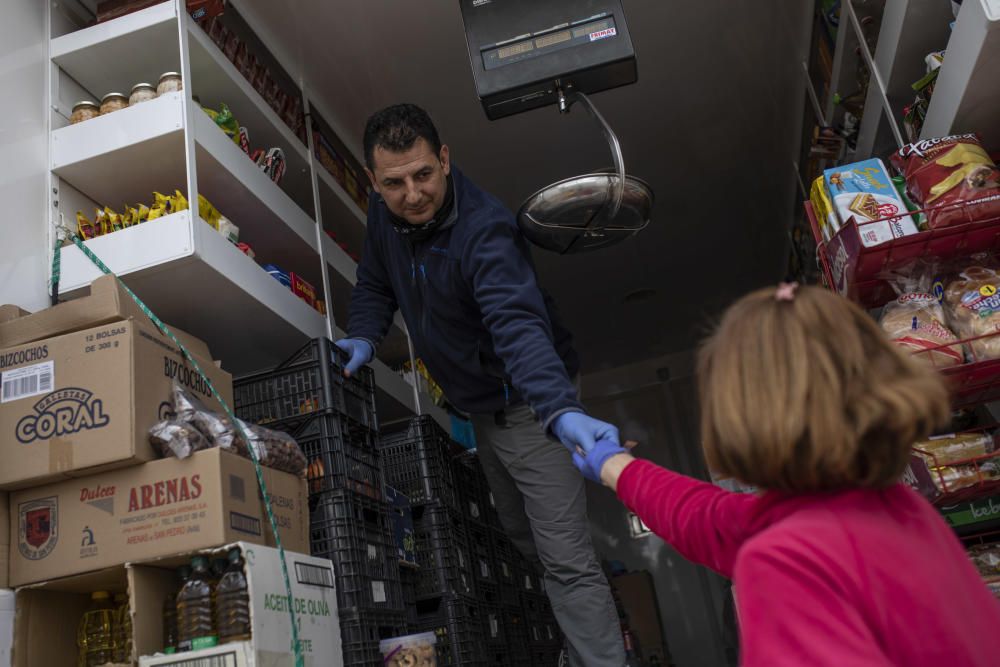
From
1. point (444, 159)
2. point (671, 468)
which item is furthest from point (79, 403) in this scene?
point (671, 468)

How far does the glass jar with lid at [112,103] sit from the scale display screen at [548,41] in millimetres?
1124

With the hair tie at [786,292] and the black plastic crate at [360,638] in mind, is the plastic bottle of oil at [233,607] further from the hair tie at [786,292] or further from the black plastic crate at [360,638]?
the hair tie at [786,292]

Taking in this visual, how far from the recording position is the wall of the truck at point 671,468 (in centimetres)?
751

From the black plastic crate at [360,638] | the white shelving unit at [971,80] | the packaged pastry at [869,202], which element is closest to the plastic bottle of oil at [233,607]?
the black plastic crate at [360,638]

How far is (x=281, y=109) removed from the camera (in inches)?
139

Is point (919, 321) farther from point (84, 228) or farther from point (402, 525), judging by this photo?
point (84, 228)

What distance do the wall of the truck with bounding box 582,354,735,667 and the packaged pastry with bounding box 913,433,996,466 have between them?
16.6ft

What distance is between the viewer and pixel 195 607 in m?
1.90

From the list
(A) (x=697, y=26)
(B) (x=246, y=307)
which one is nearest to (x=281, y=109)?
(B) (x=246, y=307)

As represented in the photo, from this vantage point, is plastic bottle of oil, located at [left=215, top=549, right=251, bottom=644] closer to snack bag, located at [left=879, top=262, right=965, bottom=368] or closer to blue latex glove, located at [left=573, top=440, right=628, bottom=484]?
blue latex glove, located at [left=573, top=440, right=628, bottom=484]

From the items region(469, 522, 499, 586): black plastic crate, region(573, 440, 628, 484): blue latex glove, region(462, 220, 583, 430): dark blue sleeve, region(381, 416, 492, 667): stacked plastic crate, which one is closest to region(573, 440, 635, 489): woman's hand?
region(573, 440, 628, 484): blue latex glove

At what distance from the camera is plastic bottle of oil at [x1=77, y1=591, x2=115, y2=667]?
204cm

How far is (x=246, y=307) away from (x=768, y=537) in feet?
6.71

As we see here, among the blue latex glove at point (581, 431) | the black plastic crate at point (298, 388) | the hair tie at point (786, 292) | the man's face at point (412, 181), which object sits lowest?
the hair tie at point (786, 292)
